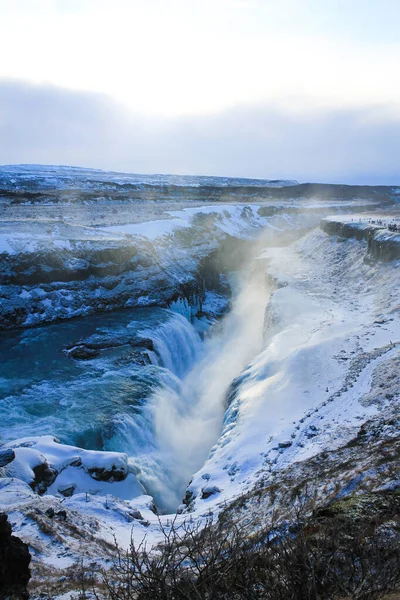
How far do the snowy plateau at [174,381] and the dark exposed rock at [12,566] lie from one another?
801mm

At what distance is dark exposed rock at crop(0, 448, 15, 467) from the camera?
1158cm

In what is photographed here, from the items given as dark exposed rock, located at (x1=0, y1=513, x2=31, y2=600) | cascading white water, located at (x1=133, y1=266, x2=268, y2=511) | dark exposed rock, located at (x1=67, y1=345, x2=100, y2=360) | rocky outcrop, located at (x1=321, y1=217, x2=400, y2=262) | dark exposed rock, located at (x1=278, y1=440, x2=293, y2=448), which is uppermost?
rocky outcrop, located at (x1=321, y1=217, x2=400, y2=262)

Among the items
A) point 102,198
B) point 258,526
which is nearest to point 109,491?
point 258,526

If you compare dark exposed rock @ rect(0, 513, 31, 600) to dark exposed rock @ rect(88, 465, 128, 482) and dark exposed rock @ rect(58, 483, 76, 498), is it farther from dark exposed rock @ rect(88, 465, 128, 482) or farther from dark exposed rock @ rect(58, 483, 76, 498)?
dark exposed rock @ rect(88, 465, 128, 482)

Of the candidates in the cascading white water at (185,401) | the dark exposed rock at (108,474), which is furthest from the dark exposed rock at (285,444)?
the dark exposed rock at (108,474)

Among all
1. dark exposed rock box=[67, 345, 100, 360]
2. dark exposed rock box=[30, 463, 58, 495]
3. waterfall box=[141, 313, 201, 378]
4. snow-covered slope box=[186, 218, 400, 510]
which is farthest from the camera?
waterfall box=[141, 313, 201, 378]

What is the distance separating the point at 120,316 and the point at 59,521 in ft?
66.0

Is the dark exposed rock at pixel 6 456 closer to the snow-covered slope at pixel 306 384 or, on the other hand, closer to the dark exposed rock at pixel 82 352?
the snow-covered slope at pixel 306 384

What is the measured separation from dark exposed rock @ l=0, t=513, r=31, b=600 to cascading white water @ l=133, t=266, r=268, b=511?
29.4ft

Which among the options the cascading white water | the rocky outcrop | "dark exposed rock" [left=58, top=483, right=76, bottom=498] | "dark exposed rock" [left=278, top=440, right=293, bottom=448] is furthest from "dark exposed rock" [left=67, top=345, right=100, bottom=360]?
the rocky outcrop

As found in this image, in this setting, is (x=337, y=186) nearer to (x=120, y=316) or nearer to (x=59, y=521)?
(x=120, y=316)

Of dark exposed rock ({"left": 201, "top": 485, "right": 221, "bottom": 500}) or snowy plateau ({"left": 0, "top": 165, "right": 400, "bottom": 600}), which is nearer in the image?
snowy plateau ({"left": 0, "top": 165, "right": 400, "bottom": 600})

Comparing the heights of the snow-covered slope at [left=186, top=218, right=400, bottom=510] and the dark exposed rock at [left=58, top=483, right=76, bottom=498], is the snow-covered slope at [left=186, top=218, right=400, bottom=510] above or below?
above

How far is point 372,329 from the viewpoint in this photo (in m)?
20.2
